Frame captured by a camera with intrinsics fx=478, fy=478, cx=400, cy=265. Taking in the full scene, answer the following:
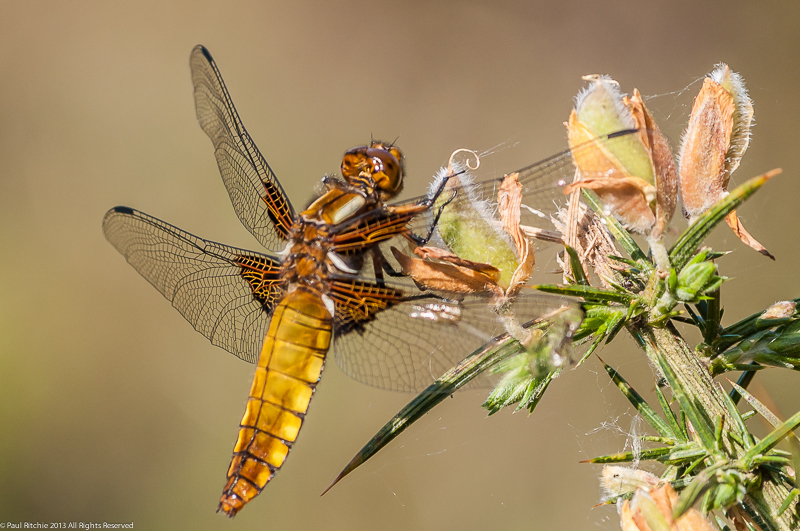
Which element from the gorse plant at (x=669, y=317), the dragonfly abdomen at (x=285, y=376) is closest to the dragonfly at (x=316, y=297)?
the dragonfly abdomen at (x=285, y=376)

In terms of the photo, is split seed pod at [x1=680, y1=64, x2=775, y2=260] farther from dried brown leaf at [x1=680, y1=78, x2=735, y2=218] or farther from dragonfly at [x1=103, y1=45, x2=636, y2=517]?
dragonfly at [x1=103, y1=45, x2=636, y2=517]

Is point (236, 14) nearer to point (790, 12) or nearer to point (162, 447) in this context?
point (162, 447)

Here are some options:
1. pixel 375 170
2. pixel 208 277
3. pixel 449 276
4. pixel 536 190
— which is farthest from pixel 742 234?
pixel 208 277

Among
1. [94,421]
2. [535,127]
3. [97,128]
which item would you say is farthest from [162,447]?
[535,127]

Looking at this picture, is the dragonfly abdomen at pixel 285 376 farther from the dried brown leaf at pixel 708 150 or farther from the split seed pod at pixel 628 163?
A: the dried brown leaf at pixel 708 150

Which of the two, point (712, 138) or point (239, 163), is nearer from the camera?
point (712, 138)

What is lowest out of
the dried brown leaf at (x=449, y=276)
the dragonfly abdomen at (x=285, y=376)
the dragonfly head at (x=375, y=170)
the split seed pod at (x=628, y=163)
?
the dragonfly abdomen at (x=285, y=376)

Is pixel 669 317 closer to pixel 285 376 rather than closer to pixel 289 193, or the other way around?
pixel 285 376
